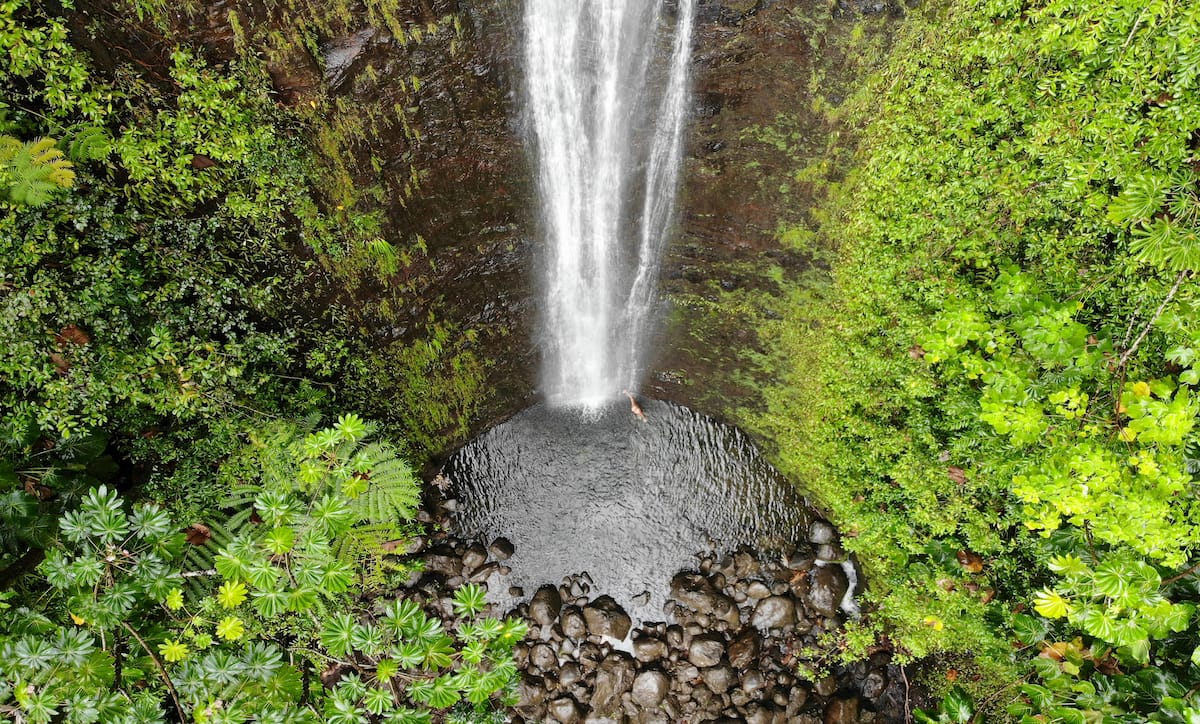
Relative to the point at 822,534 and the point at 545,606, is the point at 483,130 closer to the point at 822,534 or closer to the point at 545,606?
the point at 545,606

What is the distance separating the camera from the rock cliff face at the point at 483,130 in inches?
167

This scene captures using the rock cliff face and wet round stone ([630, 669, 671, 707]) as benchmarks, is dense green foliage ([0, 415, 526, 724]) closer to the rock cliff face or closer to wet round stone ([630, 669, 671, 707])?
the rock cliff face

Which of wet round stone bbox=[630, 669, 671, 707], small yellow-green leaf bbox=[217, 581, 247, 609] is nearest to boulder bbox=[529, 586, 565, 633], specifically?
wet round stone bbox=[630, 669, 671, 707]

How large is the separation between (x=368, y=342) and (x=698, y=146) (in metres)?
3.86

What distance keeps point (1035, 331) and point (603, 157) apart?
3.99 meters

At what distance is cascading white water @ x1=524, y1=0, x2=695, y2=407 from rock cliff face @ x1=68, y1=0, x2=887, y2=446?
205 mm

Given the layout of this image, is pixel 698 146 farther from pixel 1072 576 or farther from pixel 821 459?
pixel 1072 576

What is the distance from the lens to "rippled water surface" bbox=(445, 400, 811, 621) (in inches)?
294

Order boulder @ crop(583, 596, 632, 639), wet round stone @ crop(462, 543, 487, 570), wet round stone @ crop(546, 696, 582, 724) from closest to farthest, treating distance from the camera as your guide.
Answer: wet round stone @ crop(546, 696, 582, 724) < boulder @ crop(583, 596, 632, 639) < wet round stone @ crop(462, 543, 487, 570)

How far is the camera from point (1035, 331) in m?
3.46

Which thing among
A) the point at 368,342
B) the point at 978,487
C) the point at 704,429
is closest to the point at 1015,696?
the point at 978,487

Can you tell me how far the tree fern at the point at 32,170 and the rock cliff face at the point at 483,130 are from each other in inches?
27.8

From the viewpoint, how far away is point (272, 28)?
411 cm

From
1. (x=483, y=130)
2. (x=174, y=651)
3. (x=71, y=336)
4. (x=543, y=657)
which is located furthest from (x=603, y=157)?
(x=543, y=657)
